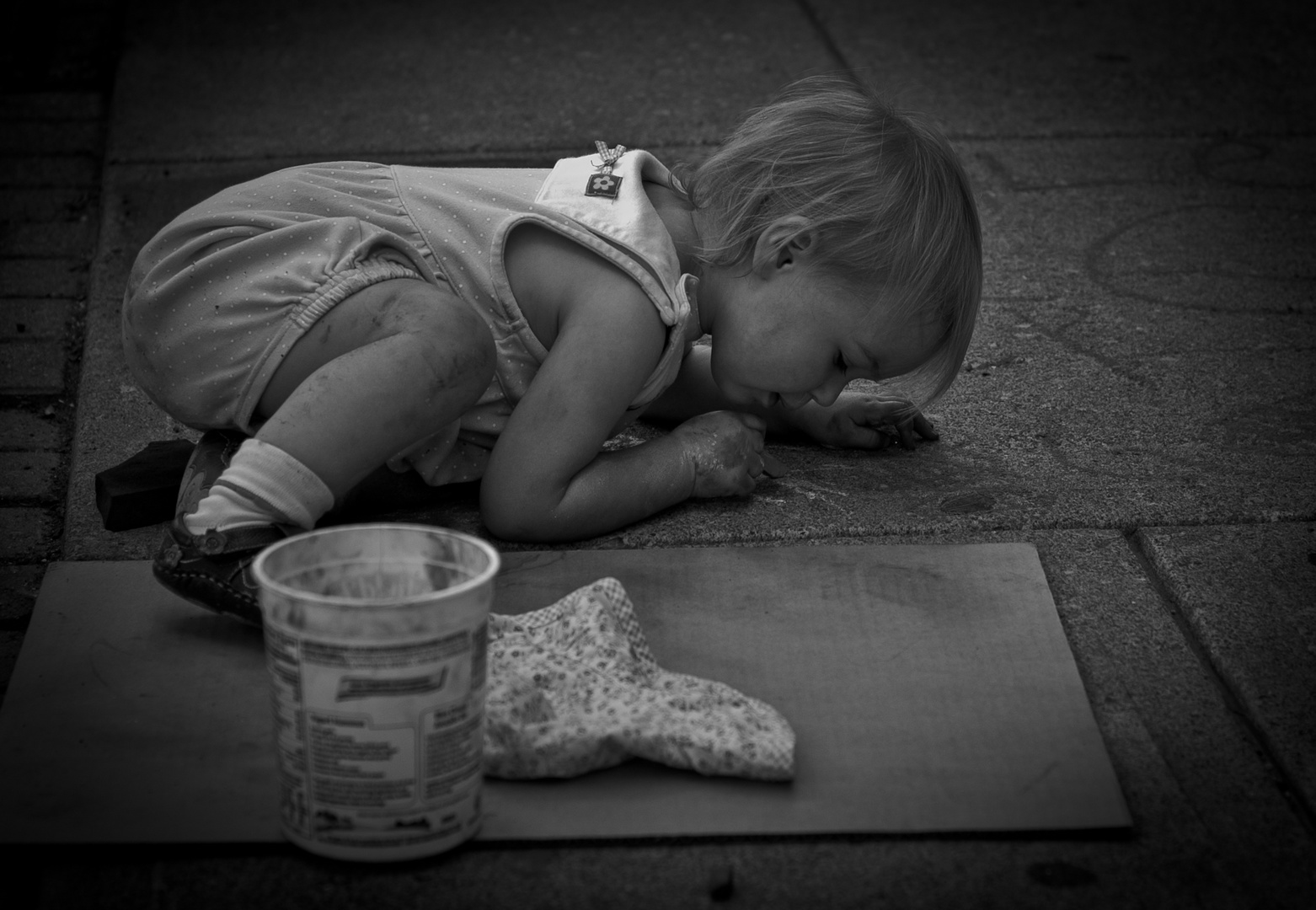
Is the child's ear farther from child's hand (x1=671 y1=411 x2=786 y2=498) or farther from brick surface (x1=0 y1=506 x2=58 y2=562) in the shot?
brick surface (x1=0 y1=506 x2=58 y2=562)

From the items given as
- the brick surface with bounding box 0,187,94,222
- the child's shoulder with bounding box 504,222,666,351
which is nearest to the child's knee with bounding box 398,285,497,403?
the child's shoulder with bounding box 504,222,666,351

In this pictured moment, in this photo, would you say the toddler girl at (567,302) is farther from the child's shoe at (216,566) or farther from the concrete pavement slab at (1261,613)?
the concrete pavement slab at (1261,613)

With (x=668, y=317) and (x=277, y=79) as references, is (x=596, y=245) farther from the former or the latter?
(x=277, y=79)

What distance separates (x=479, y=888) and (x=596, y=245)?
1066 millimetres

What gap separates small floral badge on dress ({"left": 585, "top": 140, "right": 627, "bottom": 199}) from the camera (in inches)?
88.6

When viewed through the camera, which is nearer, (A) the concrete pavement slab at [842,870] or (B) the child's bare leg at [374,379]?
(A) the concrete pavement slab at [842,870]

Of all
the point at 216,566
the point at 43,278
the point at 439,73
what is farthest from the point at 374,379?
the point at 439,73

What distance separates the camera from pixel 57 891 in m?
1.41

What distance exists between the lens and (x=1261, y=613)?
6.40 ft

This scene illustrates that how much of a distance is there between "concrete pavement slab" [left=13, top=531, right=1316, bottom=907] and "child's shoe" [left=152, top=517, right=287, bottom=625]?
417 millimetres

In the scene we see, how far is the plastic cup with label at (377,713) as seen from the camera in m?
1.31

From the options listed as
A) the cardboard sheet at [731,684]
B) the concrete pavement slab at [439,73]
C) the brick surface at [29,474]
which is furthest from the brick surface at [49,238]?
the cardboard sheet at [731,684]

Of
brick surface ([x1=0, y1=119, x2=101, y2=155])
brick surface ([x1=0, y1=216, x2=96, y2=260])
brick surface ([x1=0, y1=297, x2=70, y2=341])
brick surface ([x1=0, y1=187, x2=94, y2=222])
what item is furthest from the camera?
brick surface ([x1=0, y1=119, x2=101, y2=155])

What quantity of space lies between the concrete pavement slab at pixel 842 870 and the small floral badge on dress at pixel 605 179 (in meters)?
1.14
